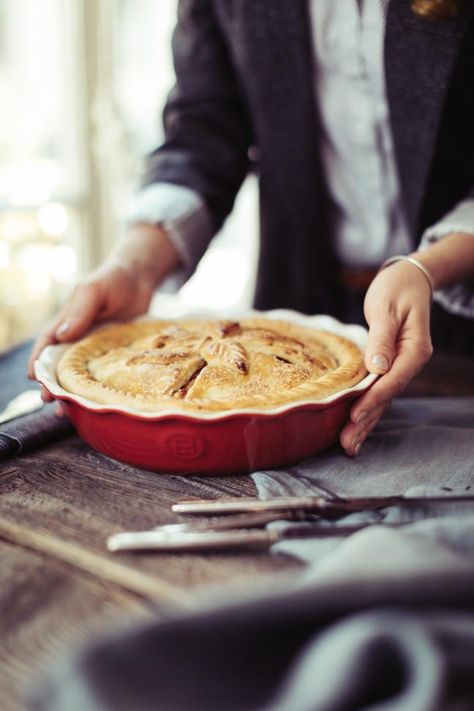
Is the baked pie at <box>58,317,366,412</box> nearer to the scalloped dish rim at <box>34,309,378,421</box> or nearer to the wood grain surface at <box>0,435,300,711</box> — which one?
the scalloped dish rim at <box>34,309,378,421</box>

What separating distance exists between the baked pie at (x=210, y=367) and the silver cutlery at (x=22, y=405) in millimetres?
109

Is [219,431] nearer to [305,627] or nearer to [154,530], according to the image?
[154,530]

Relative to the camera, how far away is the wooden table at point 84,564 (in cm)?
67

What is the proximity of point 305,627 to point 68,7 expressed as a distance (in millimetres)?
4250

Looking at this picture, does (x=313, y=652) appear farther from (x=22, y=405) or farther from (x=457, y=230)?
(x=457, y=230)

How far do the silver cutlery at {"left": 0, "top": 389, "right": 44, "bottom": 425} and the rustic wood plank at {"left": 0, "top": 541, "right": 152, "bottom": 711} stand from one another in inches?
17.6

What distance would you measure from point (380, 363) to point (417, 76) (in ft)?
2.51

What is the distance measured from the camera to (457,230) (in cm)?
135

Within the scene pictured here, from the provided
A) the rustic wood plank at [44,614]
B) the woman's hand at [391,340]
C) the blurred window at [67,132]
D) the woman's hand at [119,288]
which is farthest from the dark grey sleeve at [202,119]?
the blurred window at [67,132]

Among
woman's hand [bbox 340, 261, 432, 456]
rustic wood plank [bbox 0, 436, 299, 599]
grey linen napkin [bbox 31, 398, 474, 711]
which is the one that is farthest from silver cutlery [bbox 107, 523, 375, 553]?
woman's hand [bbox 340, 261, 432, 456]

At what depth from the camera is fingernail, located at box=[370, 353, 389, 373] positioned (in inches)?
42.3

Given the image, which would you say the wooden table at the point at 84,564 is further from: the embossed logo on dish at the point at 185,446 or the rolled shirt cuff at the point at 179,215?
the rolled shirt cuff at the point at 179,215

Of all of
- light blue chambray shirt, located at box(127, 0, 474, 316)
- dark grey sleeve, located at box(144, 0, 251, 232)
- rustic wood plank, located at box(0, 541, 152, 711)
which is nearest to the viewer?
rustic wood plank, located at box(0, 541, 152, 711)

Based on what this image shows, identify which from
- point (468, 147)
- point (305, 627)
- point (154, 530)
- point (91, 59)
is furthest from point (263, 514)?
point (91, 59)
